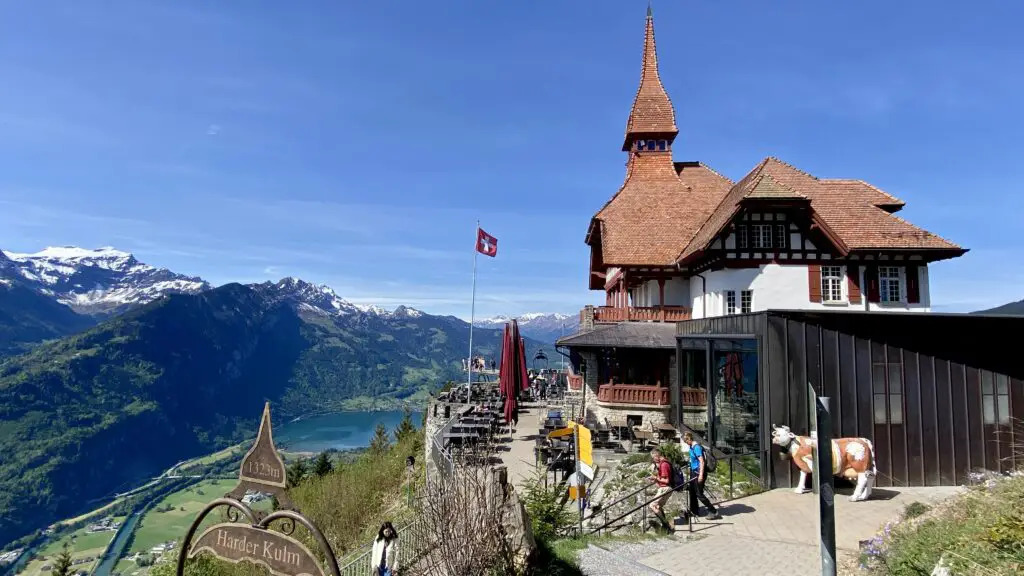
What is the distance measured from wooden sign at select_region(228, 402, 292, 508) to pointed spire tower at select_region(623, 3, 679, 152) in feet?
99.4

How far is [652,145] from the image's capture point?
3198 cm

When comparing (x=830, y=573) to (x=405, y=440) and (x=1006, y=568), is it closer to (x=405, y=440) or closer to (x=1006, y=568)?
(x=1006, y=568)

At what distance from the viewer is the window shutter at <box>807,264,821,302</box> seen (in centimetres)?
2103

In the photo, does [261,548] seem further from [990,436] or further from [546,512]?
[990,436]

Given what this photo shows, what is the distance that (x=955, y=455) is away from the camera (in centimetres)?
1125

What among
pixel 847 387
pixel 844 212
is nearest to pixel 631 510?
pixel 847 387

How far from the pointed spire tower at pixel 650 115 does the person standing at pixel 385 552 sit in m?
29.0

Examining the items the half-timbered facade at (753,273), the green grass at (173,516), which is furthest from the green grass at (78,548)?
the half-timbered facade at (753,273)

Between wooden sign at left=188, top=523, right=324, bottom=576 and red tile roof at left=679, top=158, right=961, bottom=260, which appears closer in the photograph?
wooden sign at left=188, top=523, right=324, bottom=576

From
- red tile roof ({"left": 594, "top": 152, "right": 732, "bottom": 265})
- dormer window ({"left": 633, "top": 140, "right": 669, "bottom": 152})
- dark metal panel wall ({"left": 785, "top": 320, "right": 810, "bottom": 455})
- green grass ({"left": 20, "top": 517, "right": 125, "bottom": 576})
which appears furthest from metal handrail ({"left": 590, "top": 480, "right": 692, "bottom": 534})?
green grass ({"left": 20, "top": 517, "right": 125, "bottom": 576})

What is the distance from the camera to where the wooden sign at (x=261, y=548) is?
172 inches

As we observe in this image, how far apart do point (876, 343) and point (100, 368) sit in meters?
245

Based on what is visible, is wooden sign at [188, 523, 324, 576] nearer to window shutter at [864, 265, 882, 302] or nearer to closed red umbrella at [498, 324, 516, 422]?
closed red umbrella at [498, 324, 516, 422]

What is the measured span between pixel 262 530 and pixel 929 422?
1270 cm
